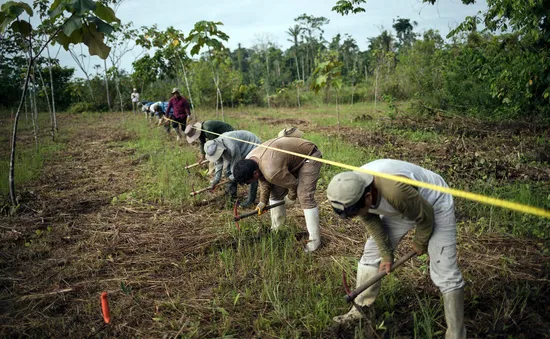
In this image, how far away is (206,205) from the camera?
5.30 metres

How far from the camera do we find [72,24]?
148 inches

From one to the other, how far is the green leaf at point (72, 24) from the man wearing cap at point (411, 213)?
3.26m

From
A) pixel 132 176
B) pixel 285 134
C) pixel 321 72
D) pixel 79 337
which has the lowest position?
pixel 79 337

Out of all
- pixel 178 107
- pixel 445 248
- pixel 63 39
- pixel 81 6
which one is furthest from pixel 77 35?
pixel 178 107

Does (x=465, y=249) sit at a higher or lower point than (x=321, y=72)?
lower

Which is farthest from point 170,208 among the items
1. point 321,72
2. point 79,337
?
point 321,72

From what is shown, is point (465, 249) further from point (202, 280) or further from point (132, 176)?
point (132, 176)

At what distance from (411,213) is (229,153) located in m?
3.40

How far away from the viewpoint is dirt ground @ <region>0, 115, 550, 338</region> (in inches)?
107

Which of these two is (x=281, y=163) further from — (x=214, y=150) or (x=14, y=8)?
(x=14, y=8)

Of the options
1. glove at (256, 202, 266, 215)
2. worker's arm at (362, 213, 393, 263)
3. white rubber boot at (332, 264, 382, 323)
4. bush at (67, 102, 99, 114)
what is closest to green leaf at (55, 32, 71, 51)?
glove at (256, 202, 266, 215)

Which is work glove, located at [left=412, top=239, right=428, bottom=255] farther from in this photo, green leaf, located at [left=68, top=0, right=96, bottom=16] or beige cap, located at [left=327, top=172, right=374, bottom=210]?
green leaf, located at [left=68, top=0, right=96, bottom=16]

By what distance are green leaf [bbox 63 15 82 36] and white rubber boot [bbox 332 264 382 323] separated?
3624 millimetres

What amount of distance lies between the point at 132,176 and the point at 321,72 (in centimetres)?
539
